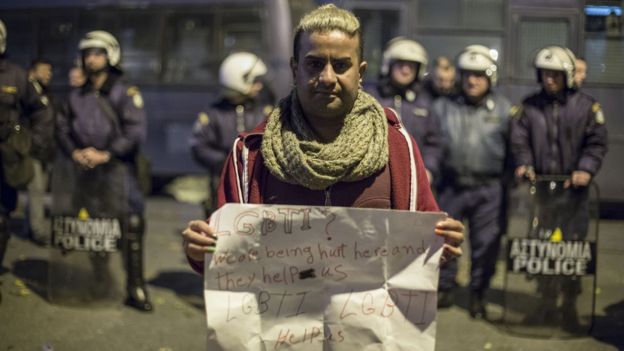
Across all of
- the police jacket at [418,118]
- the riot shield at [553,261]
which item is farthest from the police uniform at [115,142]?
the riot shield at [553,261]

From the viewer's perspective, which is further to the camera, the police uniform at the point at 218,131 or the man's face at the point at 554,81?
the police uniform at the point at 218,131

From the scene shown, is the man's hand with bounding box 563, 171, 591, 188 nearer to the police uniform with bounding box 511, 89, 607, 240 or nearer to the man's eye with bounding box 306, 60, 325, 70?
the police uniform with bounding box 511, 89, 607, 240

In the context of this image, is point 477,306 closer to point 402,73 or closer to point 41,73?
point 402,73

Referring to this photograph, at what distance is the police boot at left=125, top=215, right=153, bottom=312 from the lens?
6543 millimetres

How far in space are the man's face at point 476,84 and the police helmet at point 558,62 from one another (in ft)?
1.65

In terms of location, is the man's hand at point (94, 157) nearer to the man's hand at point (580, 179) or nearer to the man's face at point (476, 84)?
the man's face at point (476, 84)

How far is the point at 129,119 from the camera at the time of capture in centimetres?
647

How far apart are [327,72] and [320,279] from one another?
0.69 metres

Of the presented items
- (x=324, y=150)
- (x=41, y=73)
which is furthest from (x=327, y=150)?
(x=41, y=73)

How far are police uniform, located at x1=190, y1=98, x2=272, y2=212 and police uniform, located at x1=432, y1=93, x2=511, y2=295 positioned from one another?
1.64 m

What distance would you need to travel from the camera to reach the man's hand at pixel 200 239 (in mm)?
2701

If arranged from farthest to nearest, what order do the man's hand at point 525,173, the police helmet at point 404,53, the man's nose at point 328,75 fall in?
the police helmet at point 404,53 → the man's hand at point 525,173 → the man's nose at point 328,75

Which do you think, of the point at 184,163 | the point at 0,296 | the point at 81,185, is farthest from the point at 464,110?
the point at 184,163

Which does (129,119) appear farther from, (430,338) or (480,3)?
(480,3)
